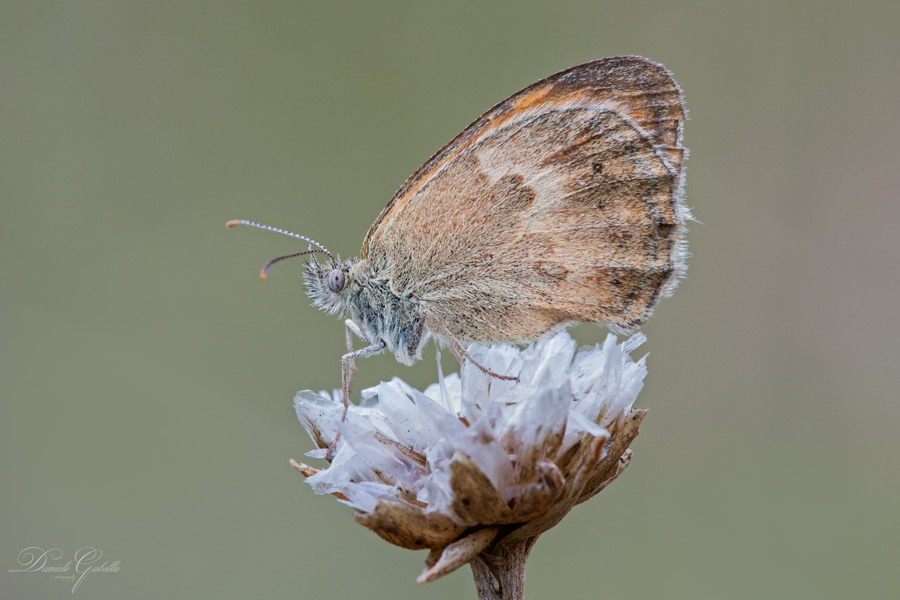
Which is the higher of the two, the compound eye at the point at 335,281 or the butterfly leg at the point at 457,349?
the compound eye at the point at 335,281

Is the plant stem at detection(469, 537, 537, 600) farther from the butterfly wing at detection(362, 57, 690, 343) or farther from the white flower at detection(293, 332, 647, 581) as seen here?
the butterfly wing at detection(362, 57, 690, 343)

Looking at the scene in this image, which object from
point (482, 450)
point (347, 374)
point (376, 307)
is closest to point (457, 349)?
point (347, 374)

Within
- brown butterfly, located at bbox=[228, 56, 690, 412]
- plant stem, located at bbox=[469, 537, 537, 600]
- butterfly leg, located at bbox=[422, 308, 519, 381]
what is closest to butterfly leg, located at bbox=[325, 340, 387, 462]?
brown butterfly, located at bbox=[228, 56, 690, 412]

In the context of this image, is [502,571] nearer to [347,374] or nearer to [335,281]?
[347,374]

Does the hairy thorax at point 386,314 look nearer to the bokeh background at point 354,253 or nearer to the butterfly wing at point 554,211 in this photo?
the butterfly wing at point 554,211

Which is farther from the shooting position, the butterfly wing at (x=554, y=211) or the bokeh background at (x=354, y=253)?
the bokeh background at (x=354, y=253)

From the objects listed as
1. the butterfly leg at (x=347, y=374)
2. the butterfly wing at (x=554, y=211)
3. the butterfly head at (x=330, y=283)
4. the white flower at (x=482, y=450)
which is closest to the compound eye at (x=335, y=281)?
the butterfly head at (x=330, y=283)
